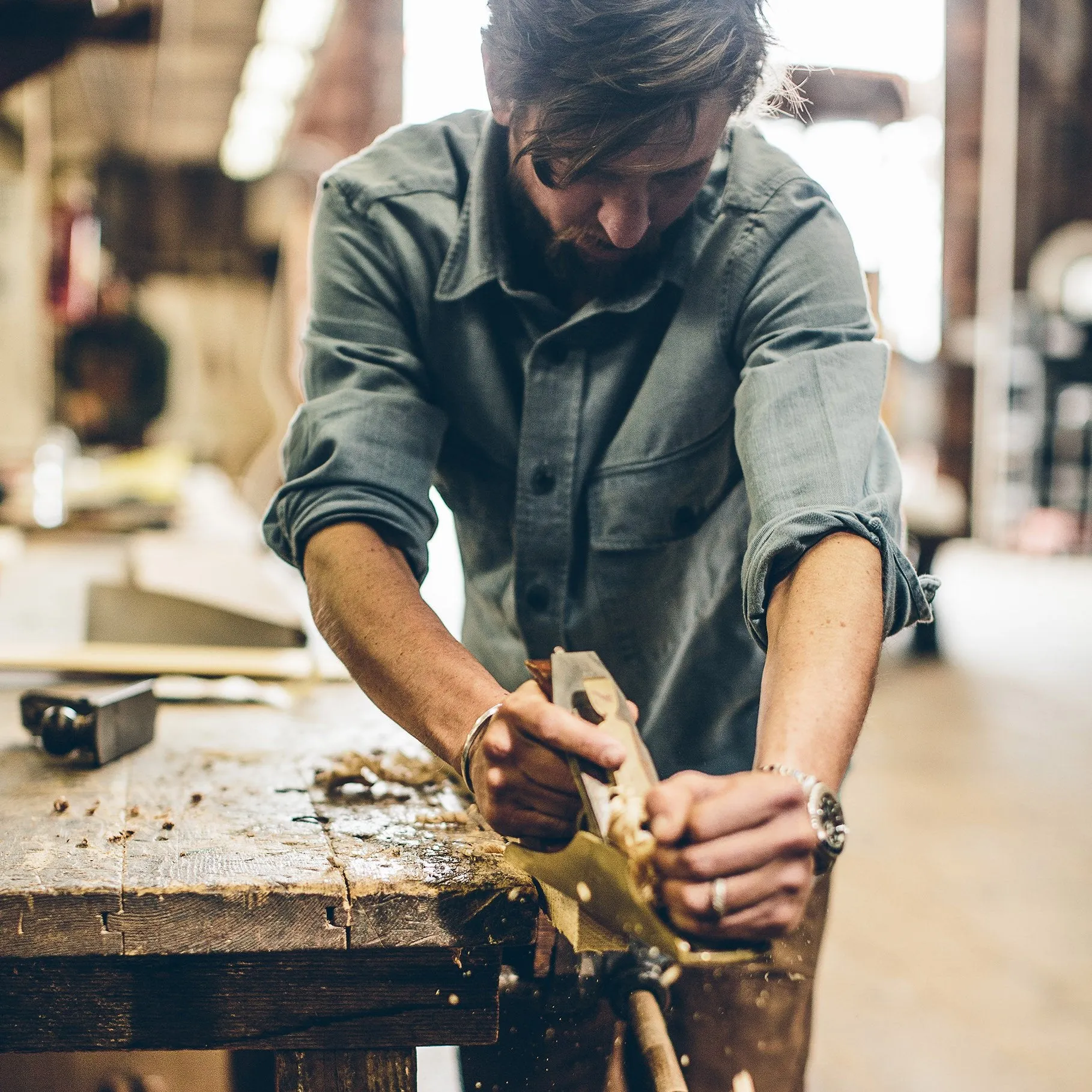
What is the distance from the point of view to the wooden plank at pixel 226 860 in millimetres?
941

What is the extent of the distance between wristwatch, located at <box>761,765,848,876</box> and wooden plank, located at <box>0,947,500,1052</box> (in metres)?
0.30

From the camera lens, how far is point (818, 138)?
9.05 meters

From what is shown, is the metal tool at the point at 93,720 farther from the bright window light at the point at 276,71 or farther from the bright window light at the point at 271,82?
the bright window light at the point at 276,71

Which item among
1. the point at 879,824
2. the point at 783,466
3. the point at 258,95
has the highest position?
the point at 258,95

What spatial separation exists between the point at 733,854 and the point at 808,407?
1.71 feet

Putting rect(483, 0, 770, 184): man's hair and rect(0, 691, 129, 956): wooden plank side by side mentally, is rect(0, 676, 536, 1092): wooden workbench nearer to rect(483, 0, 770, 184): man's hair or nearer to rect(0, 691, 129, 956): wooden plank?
rect(0, 691, 129, 956): wooden plank

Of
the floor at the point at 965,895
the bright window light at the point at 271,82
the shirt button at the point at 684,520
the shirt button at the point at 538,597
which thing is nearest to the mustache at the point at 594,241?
the shirt button at the point at 684,520

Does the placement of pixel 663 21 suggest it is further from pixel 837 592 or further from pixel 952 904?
pixel 952 904

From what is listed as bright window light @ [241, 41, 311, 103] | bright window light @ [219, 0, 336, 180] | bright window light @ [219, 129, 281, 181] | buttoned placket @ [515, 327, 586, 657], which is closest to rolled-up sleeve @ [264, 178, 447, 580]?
buttoned placket @ [515, 327, 586, 657]

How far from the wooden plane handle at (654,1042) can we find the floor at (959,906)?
1307mm

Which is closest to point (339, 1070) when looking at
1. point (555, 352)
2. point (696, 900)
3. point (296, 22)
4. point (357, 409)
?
point (696, 900)

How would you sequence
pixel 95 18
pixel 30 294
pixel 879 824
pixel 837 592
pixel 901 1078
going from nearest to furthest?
pixel 837 592 < pixel 901 1078 < pixel 95 18 < pixel 879 824 < pixel 30 294

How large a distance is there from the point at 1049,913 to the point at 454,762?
3.01 m

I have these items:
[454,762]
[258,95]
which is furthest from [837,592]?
[258,95]
